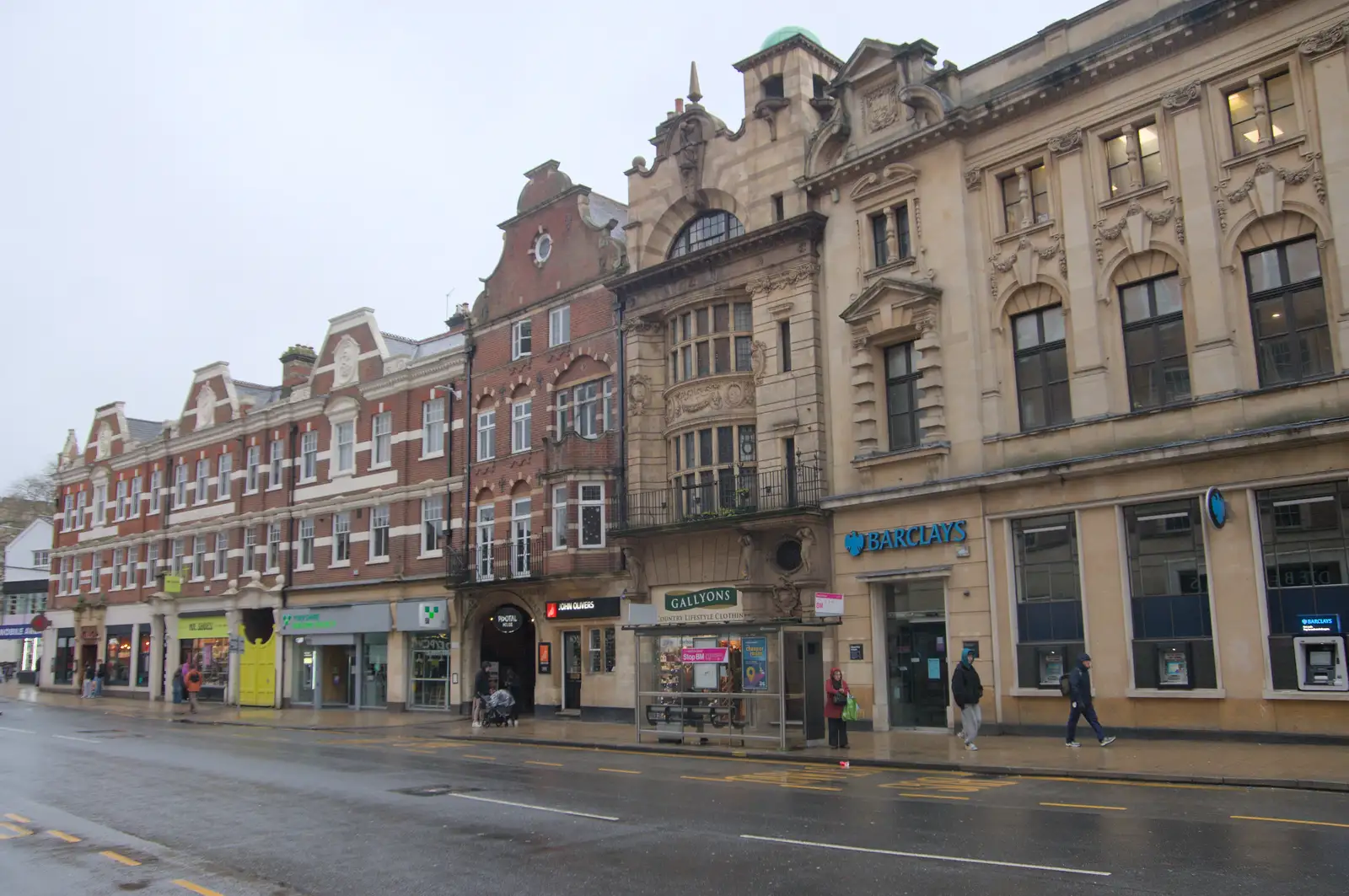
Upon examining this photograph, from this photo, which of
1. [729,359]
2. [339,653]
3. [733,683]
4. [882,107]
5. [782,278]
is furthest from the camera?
[339,653]

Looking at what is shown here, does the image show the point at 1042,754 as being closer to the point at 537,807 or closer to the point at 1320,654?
the point at 1320,654

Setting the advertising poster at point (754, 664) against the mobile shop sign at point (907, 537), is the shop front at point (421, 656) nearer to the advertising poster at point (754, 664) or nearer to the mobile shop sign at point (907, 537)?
the mobile shop sign at point (907, 537)

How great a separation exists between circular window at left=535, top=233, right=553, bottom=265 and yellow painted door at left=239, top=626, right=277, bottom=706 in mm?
19668

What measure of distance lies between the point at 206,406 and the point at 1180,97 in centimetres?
4379

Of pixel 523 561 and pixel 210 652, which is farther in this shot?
pixel 210 652

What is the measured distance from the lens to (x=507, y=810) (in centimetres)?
1328

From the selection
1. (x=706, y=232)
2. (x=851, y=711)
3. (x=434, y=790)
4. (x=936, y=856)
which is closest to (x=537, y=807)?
(x=434, y=790)

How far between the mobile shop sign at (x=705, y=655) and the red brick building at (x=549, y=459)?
24.5 ft

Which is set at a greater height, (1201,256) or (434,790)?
(1201,256)

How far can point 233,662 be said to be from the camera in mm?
43656

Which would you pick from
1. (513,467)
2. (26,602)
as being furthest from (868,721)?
(26,602)

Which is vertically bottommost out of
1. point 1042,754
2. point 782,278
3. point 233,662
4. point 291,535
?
point 1042,754

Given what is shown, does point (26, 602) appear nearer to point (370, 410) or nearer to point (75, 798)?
point (370, 410)

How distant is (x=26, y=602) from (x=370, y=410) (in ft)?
165
